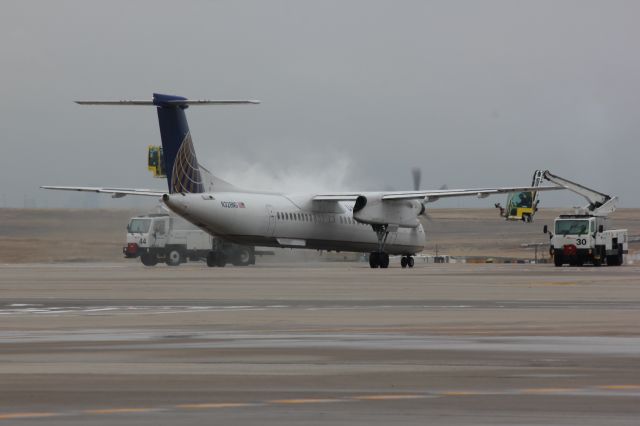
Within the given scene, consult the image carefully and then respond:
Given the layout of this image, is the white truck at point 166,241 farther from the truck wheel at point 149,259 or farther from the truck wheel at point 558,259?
the truck wheel at point 558,259

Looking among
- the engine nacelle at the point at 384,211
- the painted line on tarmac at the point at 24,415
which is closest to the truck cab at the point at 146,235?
the engine nacelle at the point at 384,211

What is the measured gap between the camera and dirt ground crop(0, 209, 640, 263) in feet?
326

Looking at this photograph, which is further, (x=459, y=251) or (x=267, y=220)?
(x=459, y=251)

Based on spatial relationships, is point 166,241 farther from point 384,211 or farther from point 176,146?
point 176,146

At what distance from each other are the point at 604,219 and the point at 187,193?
26516 mm

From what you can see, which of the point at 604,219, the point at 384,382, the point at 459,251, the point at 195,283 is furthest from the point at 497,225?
the point at 384,382

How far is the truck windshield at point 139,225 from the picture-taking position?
81.2 metres

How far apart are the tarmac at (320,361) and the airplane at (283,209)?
29.8 metres

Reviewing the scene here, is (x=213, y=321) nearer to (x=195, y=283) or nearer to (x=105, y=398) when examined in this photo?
(x=105, y=398)

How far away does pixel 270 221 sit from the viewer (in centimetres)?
6538

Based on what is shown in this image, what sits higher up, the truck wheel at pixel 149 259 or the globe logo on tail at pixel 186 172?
the globe logo on tail at pixel 186 172

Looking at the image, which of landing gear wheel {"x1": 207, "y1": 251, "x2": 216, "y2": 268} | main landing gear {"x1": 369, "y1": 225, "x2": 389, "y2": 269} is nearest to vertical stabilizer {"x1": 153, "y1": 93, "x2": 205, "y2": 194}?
main landing gear {"x1": 369, "y1": 225, "x2": 389, "y2": 269}

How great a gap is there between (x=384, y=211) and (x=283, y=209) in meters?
5.41

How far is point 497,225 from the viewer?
6344 inches
